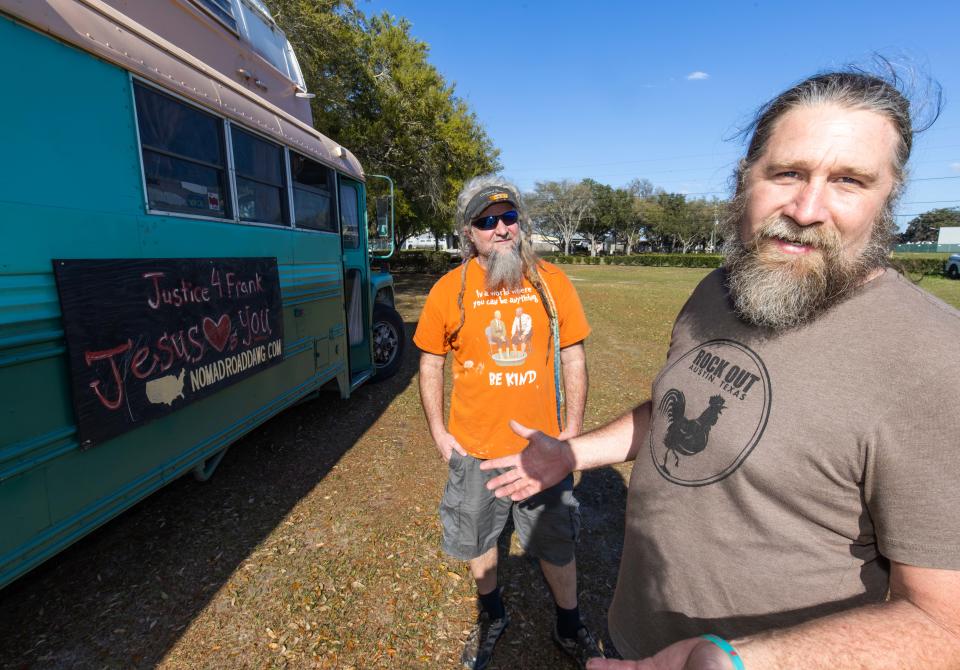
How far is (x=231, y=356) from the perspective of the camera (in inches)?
123

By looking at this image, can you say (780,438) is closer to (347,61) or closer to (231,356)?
(231,356)

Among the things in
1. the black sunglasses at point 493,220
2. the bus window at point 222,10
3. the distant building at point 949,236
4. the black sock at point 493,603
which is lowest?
the black sock at point 493,603

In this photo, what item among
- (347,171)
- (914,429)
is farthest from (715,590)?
(347,171)

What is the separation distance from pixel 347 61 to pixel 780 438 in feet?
54.6

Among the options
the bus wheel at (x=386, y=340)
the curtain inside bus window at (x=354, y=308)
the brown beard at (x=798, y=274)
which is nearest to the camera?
the brown beard at (x=798, y=274)

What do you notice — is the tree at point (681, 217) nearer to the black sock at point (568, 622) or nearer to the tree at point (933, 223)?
the tree at point (933, 223)

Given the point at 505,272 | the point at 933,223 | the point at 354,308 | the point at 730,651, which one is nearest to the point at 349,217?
the point at 354,308

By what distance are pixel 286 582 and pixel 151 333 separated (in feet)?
5.53

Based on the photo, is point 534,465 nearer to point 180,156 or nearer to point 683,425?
point 683,425

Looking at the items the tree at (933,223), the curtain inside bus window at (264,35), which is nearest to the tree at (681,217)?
the tree at (933,223)

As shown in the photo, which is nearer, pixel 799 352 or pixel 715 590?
pixel 799 352

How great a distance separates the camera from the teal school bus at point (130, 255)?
189 cm

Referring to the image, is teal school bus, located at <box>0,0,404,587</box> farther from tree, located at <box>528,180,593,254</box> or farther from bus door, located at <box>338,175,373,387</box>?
tree, located at <box>528,180,593,254</box>

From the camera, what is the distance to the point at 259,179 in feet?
11.7
